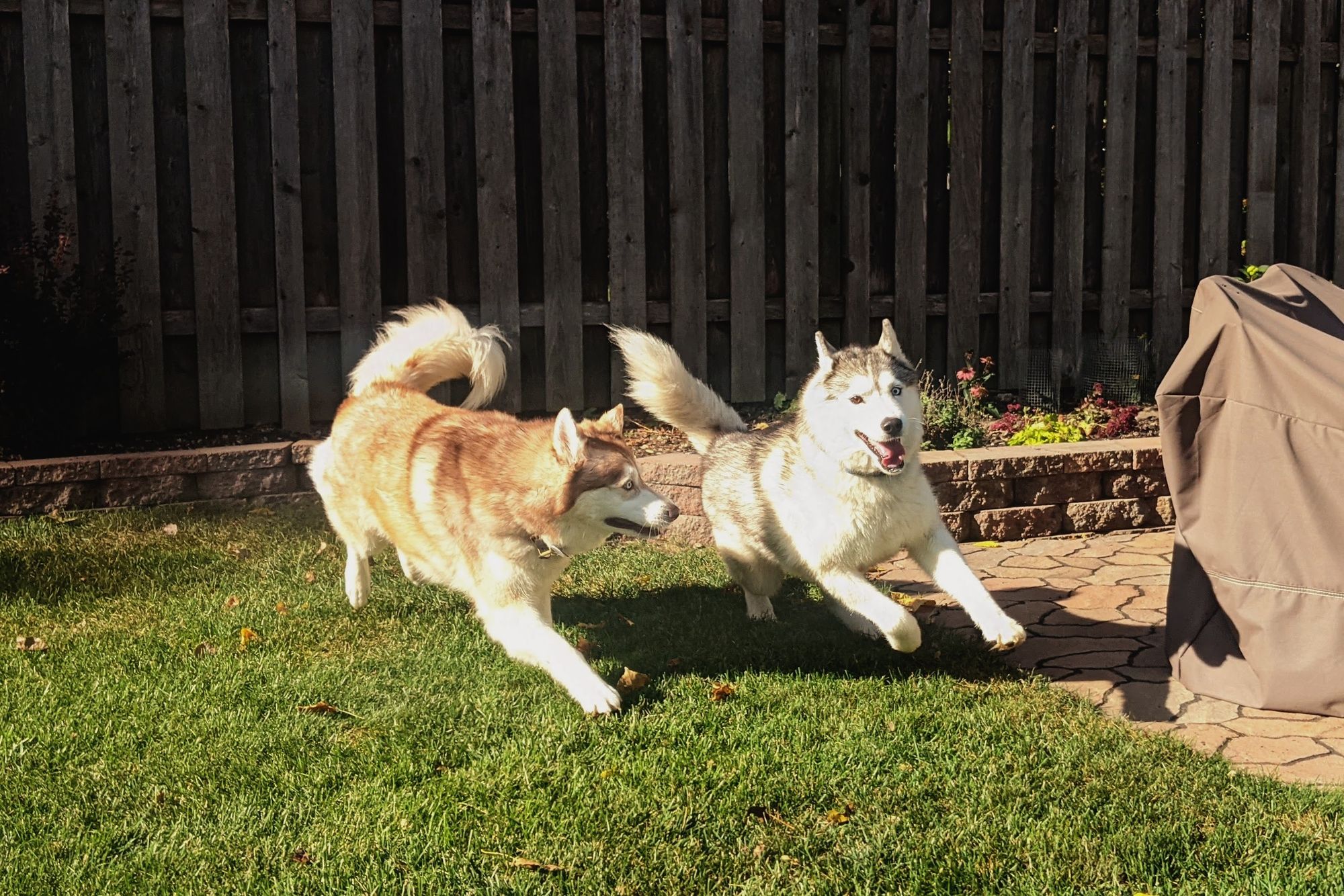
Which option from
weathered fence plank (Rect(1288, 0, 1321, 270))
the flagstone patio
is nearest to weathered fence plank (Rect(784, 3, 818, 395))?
the flagstone patio

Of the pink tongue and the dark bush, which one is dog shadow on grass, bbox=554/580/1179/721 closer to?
the pink tongue

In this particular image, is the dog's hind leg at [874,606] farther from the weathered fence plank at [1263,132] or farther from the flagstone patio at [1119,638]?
the weathered fence plank at [1263,132]

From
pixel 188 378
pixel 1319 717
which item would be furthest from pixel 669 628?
pixel 188 378

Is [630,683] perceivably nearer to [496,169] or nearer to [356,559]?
[356,559]

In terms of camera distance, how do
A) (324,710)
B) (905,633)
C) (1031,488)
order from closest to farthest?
(324,710), (905,633), (1031,488)

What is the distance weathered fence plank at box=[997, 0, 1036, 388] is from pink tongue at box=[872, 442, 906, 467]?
4222mm

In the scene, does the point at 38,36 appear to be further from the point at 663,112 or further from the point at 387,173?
the point at 663,112

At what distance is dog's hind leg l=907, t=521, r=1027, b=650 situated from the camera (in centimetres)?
430

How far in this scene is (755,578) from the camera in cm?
521

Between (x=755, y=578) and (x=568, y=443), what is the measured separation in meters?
1.30

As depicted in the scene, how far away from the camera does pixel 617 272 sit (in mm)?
7621

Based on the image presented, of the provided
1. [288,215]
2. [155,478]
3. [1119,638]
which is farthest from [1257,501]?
[288,215]

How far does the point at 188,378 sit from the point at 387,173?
1635mm

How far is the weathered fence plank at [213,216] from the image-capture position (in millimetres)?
6910
